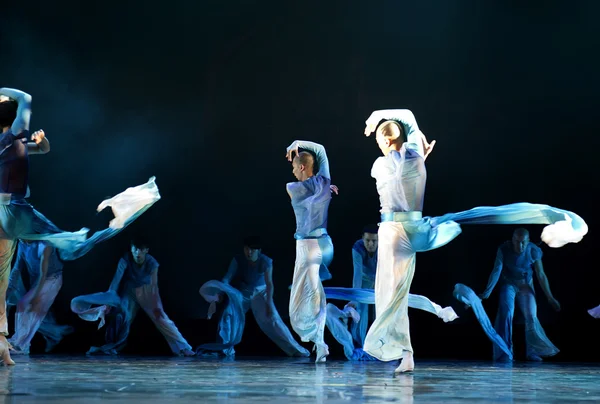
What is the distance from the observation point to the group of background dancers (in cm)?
538

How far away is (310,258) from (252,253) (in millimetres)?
1499

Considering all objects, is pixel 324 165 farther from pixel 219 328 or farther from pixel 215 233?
pixel 215 233

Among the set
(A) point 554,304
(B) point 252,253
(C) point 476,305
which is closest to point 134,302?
(B) point 252,253

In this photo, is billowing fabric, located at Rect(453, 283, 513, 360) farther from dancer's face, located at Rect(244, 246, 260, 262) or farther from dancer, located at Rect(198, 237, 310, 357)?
dancer's face, located at Rect(244, 246, 260, 262)

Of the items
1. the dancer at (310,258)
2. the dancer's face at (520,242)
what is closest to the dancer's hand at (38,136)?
the dancer at (310,258)

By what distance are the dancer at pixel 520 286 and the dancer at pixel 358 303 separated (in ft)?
3.75

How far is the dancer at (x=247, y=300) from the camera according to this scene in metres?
7.97

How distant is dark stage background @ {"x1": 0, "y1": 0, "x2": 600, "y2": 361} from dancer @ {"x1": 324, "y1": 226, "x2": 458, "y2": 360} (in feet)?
3.80

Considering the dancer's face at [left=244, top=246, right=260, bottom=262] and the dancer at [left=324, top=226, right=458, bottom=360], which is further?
the dancer's face at [left=244, top=246, right=260, bottom=262]

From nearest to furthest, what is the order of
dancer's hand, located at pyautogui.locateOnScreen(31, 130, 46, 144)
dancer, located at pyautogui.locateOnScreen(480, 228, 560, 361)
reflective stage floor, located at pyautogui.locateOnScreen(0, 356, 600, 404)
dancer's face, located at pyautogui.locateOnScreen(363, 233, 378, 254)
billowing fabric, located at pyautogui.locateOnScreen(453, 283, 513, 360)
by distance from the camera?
1. reflective stage floor, located at pyautogui.locateOnScreen(0, 356, 600, 404)
2. dancer's hand, located at pyautogui.locateOnScreen(31, 130, 46, 144)
3. billowing fabric, located at pyautogui.locateOnScreen(453, 283, 513, 360)
4. dancer's face, located at pyautogui.locateOnScreen(363, 233, 378, 254)
5. dancer, located at pyautogui.locateOnScreen(480, 228, 560, 361)

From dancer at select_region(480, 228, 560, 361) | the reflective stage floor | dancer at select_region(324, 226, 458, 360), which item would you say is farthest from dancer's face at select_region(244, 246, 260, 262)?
the reflective stage floor

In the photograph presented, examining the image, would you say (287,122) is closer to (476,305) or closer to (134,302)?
(134,302)

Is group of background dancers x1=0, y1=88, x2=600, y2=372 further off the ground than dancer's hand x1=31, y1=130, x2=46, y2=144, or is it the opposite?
dancer's hand x1=31, y1=130, x2=46, y2=144

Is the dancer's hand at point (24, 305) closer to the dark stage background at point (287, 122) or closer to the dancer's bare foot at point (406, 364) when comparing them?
the dark stage background at point (287, 122)
